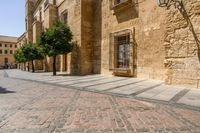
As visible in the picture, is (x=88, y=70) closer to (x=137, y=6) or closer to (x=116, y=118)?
(x=137, y=6)

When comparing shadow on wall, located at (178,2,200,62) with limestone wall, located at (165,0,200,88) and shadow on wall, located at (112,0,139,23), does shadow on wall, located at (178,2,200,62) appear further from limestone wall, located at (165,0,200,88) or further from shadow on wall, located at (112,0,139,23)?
shadow on wall, located at (112,0,139,23)

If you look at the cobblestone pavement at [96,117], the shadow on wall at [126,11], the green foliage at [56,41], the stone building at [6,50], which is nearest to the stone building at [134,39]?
the shadow on wall at [126,11]

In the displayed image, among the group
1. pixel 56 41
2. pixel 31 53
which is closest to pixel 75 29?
pixel 56 41

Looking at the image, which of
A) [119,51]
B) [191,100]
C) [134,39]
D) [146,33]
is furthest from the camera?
[119,51]

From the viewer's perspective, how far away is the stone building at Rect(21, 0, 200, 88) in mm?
7016

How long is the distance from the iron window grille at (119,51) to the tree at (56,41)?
3.48m

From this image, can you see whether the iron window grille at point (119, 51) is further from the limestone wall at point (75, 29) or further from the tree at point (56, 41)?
the tree at point (56, 41)

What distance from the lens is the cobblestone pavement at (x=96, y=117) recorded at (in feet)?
10.3

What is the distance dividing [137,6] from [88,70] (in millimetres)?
5948

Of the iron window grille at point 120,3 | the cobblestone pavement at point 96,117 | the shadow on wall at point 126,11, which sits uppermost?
the iron window grille at point 120,3

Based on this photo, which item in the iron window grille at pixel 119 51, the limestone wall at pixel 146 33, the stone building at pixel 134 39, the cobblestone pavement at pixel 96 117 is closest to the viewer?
the cobblestone pavement at pixel 96 117

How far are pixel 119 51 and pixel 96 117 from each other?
340 inches

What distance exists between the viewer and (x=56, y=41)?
45.1 feet

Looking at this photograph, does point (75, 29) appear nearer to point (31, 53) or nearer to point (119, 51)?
point (119, 51)
